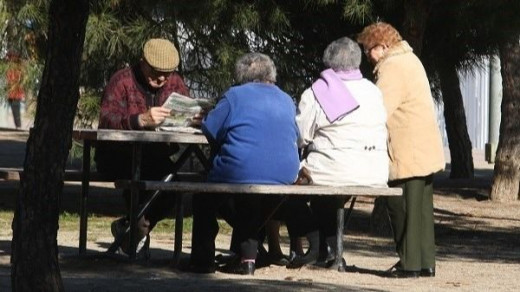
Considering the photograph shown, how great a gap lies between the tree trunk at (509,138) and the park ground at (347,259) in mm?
163

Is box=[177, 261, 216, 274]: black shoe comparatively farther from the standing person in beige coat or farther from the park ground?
the standing person in beige coat

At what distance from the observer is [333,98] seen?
347 inches

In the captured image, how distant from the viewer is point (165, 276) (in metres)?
8.52

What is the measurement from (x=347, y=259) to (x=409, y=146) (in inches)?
59.6

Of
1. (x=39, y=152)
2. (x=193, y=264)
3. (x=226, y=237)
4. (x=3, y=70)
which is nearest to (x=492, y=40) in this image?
(x=226, y=237)

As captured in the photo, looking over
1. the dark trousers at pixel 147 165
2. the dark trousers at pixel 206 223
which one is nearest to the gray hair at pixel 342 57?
the dark trousers at pixel 206 223

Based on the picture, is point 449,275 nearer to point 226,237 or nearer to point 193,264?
point 193,264

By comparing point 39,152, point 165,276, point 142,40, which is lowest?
point 165,276

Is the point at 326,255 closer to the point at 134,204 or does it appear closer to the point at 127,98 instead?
the point at 134,204

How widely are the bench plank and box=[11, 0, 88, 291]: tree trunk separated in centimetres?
212

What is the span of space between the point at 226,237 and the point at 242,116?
3.26 metres

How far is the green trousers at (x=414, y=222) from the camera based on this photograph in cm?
893

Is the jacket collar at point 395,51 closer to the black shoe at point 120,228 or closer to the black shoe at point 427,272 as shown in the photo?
the black shoe at point 427,272

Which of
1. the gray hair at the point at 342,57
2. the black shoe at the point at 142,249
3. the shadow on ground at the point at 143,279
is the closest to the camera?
the shadow on ground at the point at 143,279
